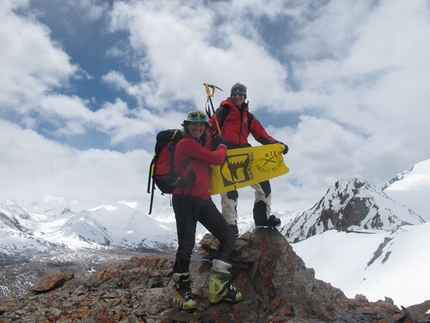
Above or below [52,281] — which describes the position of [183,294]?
above

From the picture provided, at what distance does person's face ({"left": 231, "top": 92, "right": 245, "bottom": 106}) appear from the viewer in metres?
10.4

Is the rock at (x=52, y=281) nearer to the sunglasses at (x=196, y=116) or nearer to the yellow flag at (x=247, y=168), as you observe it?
the yellow flag at (x=247, y=168)

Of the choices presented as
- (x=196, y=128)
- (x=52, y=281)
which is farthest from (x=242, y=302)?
(x=52, y=281)

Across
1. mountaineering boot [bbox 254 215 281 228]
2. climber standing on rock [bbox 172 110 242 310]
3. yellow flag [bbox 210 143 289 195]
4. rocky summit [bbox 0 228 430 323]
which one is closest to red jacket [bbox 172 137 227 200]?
climber standing on rock [bbox 172 110 242 310]

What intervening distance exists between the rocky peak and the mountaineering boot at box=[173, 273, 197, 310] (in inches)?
6225

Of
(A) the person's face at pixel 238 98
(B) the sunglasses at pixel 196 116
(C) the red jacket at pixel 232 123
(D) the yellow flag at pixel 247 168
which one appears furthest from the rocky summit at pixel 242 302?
(A) the person's face at pixel 238 98

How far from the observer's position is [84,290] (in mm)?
12250

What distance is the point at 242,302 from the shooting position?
912cm

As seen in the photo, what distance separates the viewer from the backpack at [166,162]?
8531 millimetres

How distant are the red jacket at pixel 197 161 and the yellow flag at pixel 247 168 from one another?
0.93m

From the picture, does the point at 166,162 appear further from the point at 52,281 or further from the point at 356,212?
the point at 356,212

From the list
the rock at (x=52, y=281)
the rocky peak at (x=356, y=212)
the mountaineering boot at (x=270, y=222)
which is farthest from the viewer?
the rocky peak at (x=356, y=212)

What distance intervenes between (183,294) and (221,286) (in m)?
1.05

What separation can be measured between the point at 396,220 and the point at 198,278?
176821 mm
